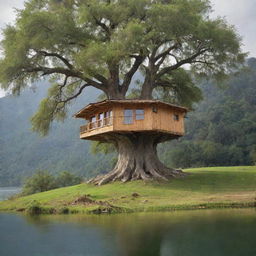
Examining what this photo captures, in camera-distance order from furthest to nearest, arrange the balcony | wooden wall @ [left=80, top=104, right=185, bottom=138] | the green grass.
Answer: the balcony, wooden wall @ [left=80, top=104, right=185, bottom=138], the green grass

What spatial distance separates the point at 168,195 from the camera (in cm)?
2859

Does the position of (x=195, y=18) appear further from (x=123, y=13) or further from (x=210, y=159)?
(x=210, y=159)

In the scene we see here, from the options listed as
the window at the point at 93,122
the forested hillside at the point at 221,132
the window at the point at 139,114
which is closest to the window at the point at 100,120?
the window at the point at 93,122

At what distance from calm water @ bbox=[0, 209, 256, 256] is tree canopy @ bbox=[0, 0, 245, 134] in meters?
16.3

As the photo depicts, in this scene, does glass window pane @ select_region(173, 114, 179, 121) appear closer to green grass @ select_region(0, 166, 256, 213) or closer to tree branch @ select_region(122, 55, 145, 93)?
green grass @ select_region(0, 166, 256, 213)

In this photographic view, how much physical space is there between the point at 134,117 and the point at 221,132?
7252 centimetres

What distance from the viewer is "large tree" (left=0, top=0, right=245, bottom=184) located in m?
32.9

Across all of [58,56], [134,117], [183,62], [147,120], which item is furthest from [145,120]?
[58,56]

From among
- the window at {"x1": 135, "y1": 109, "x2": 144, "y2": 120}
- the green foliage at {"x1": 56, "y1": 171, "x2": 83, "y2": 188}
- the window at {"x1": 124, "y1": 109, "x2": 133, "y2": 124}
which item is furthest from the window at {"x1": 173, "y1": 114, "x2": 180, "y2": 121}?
the green foliage at {"x1": 56, "y1": 171, "x2": 83, "y2": 188}

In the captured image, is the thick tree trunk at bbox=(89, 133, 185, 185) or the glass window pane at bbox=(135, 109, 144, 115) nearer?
the glass window pane at bbox=(135, 109, 144, 115)

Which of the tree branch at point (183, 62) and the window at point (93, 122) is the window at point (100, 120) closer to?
the window at point (93, 122)

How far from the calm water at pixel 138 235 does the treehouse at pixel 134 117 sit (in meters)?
12.4

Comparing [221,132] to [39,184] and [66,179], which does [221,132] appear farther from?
[39,184]

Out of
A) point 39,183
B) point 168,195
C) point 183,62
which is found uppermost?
point 183,62
